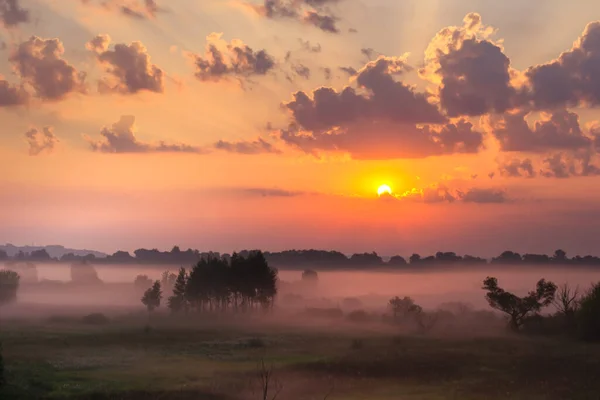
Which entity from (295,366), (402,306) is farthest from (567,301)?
(295,366)

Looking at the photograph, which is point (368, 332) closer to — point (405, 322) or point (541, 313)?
point (405, 322)

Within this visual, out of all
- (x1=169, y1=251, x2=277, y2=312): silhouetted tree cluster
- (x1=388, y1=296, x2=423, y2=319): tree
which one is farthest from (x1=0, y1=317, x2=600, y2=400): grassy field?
(x1=169, y1=251, x2=277, y2=312): silhouetted tree cluster

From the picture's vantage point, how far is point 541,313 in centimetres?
12156

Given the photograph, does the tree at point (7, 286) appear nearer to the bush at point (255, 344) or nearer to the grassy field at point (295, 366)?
the grassy field at point (295, 366)

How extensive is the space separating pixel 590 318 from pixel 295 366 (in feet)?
177

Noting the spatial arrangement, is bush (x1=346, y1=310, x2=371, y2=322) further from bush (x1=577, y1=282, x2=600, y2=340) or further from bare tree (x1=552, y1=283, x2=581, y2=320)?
bush (x1=577, y1=282, x2=600, y2=340)

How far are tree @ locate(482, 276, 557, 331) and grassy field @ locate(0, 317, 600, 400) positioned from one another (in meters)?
14.1

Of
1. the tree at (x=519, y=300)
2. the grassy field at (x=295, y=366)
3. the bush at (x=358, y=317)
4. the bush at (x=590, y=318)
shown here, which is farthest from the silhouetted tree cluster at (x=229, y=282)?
the bush at (x=590, y=318)

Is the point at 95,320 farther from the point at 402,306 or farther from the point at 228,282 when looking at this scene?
the point at 402,306

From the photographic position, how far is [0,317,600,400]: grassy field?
186ft

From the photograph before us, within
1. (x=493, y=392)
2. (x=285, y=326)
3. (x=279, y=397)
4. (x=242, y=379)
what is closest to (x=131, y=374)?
(x=242, y=379)

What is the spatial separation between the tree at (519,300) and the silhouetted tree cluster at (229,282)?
60002 millimetres

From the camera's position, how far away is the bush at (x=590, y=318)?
319 ft

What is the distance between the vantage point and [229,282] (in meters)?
159
